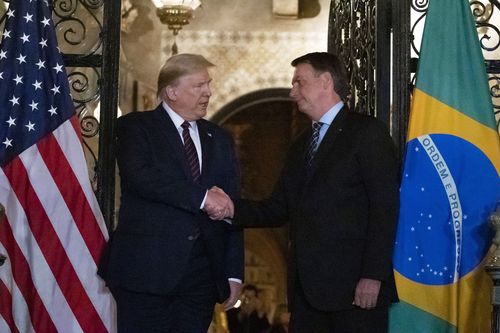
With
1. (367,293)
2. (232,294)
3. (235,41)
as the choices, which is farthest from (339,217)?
(235,41)

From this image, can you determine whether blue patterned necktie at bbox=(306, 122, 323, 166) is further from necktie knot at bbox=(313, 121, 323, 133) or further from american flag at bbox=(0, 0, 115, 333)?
american flag at bbox=(0, 0, 115, 333)

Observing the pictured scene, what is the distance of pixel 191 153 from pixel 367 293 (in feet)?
3.22

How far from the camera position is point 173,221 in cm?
460

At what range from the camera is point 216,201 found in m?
4.62

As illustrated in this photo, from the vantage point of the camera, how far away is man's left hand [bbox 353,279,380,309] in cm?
442

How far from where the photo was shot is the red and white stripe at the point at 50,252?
5.15 m

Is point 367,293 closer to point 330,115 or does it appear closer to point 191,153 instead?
point 330,115

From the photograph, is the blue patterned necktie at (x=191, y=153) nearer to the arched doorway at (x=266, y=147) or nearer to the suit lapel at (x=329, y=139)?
the suit lapel at (x=329, y=139)

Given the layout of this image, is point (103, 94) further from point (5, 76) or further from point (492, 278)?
point (492, 278)

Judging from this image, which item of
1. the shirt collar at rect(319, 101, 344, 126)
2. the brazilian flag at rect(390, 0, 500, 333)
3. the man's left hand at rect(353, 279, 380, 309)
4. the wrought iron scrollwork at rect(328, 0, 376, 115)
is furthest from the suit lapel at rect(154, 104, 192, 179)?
the wrought iron scrollwork at rect(328, 0, 376, 115)

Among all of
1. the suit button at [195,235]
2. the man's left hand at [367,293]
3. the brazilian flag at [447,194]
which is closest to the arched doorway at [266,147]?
the brazilian flag at [447,194]

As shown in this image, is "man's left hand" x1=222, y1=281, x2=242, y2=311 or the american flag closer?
"man's left hand" x1=222, y1=281, x2=242, y2=311

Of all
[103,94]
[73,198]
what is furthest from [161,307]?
[103,94]

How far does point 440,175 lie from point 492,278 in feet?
2.04
